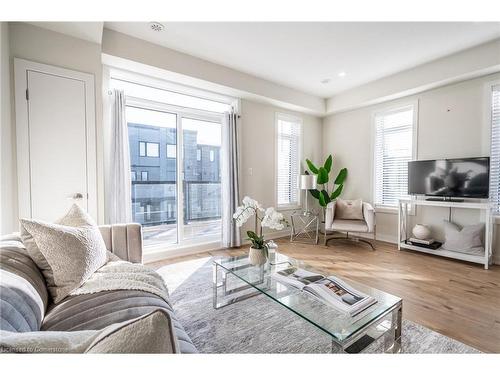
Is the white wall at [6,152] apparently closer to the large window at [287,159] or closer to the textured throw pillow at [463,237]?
the large window at [287,159]

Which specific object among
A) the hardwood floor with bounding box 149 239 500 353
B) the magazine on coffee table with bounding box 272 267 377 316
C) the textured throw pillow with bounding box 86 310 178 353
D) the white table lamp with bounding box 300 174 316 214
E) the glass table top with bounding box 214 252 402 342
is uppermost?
the white table lamp with bounding box 300 174 316 214

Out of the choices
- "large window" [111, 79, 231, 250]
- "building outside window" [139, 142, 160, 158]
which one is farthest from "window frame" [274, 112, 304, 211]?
"building outside window" [139, 142, 160, 158]

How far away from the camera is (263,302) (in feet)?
6.66

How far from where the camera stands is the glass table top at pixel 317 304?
1.11 m

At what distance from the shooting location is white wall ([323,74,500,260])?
3.05m

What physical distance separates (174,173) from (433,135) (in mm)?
3826

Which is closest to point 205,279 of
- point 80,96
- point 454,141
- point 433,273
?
point 80,96

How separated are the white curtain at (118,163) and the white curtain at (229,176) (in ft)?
4.48

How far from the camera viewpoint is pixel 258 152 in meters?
4.05

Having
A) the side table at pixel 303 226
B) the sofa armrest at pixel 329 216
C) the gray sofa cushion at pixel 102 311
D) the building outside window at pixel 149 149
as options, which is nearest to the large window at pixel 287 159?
the side table at pixel 303 226

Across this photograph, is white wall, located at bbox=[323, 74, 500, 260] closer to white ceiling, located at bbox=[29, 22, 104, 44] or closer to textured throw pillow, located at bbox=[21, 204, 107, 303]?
white ceiling, located at bbox=[29, 22, 104, 44]

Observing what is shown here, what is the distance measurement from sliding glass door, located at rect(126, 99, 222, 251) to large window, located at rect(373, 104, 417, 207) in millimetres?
2784

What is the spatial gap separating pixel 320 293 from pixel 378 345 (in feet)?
1.77
